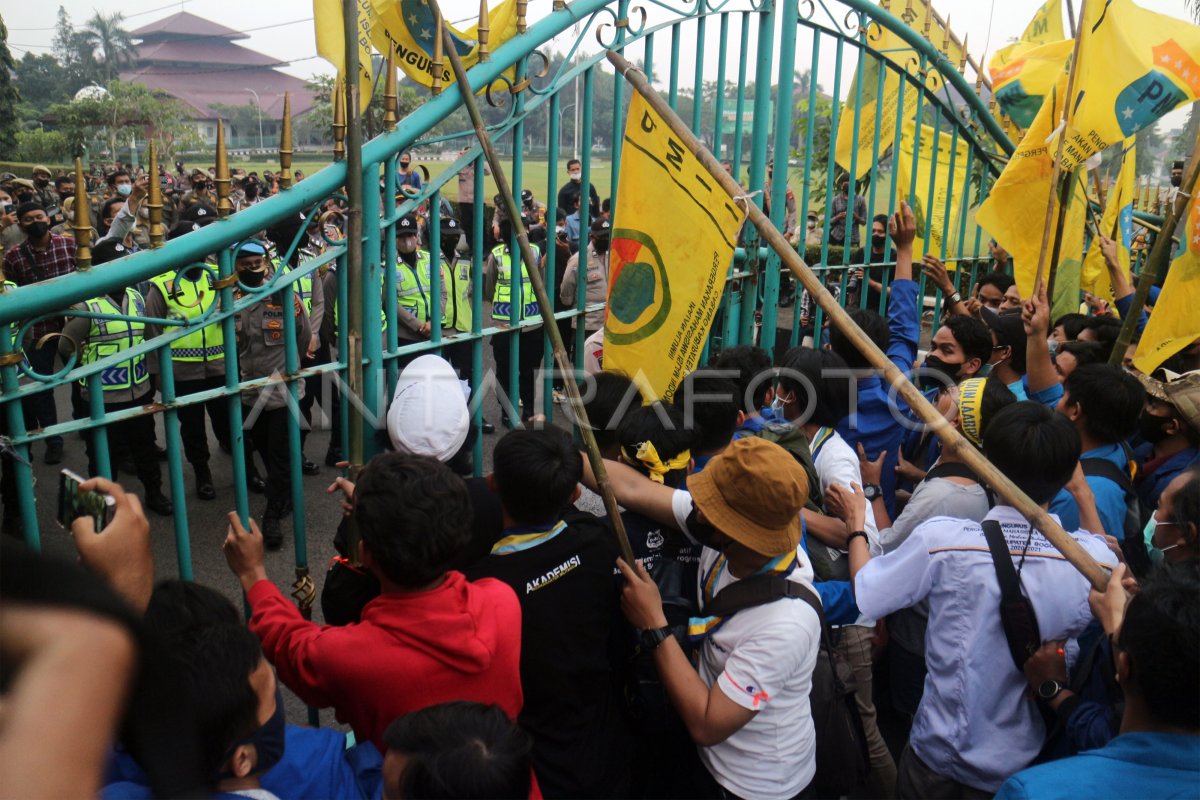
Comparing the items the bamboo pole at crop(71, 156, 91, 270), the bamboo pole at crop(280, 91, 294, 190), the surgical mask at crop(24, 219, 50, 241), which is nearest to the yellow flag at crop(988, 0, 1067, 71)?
the bamboo pole at crop(280, 91, 294, 190)

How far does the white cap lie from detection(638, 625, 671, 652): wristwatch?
2.61 feet

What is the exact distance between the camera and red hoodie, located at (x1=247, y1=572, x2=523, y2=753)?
1.82 m

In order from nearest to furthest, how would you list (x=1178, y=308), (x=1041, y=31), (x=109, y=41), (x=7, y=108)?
(x=1178, y=308), (x=1041, y=31), (x=7, y=108), (x=109, y=41)

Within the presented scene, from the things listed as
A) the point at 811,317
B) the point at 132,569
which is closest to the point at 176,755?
the point at 132,569

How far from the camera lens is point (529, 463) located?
6.91 ft

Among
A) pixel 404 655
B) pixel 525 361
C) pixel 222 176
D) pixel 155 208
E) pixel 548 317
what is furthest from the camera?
pixel 525 361

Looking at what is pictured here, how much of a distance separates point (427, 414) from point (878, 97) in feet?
10.4

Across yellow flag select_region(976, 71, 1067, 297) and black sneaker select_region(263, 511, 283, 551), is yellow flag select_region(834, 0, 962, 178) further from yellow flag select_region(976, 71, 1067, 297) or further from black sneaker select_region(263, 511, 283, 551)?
black sneaker select_region(263, 511, 283, 551)

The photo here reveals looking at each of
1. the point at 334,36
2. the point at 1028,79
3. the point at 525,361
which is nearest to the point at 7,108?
the point at 525,361

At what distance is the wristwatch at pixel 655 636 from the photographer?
2090 millimetres

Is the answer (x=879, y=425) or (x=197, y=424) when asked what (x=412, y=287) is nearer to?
(x=197, y=424)

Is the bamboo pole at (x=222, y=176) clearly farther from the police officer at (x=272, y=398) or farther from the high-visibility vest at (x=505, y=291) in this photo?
the high-visibility vest at (x=505, y=291)

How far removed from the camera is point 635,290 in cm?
293

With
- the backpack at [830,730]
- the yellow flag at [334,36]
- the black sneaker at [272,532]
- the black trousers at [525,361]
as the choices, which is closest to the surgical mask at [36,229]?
the black sneaker at [272,532]
